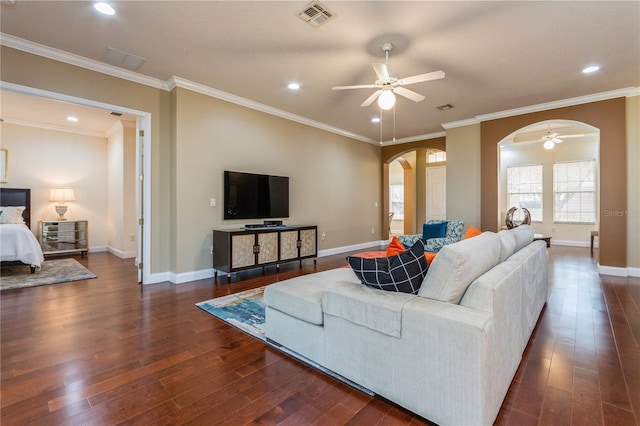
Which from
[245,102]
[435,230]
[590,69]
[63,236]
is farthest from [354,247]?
[63,236]

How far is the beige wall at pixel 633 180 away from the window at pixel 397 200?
7.37 meters

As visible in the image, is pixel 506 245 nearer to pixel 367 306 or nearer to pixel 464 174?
pixel 367 306

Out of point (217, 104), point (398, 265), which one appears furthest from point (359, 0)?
point (217, 104)

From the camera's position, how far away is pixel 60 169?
6.93 metres

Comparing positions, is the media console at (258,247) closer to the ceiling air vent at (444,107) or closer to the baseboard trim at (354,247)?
the baseboard trim at (354,247)

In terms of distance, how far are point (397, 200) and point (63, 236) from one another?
412 inches

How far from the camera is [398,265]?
182 centimetres

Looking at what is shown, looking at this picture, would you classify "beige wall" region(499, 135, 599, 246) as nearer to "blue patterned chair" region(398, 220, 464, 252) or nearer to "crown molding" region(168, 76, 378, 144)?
"blue patterned chair" region(398, 220, 464, 252)

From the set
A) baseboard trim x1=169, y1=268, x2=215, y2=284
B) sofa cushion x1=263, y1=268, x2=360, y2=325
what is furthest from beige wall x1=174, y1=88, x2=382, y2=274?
sofa cushion x1=263, y1=268, x2=360, y2=325

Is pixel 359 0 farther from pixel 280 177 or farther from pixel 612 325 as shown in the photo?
pixel 612 325

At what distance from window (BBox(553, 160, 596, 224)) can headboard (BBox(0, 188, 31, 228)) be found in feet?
42.8

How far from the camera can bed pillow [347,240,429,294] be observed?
5.94 feet

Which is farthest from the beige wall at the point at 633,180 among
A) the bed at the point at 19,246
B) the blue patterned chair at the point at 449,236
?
the bed at the point at 19,246

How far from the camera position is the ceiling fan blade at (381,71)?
3027 millimetres
